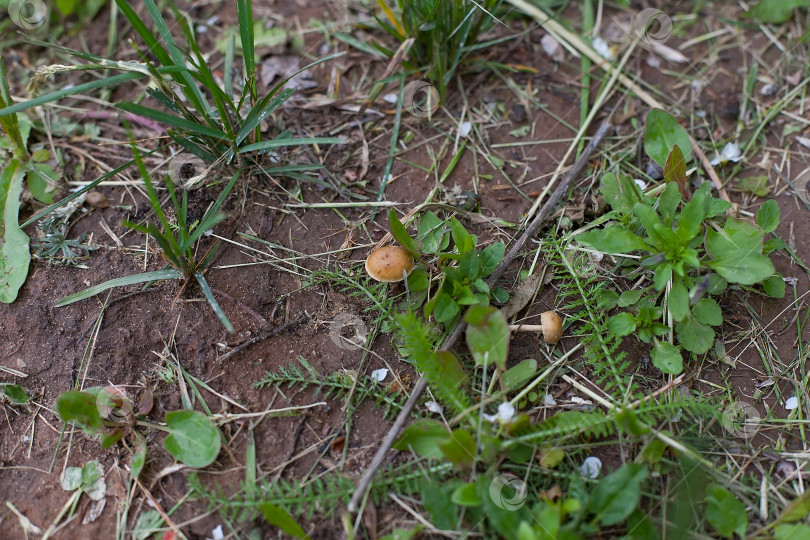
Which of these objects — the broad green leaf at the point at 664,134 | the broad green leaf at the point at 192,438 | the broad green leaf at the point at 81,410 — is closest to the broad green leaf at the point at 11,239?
the broad green leaf at the point at 81,410

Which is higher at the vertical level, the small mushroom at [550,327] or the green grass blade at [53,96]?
the green grass blade at [53,96]

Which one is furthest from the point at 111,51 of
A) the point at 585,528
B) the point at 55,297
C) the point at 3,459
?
the point at 585,528

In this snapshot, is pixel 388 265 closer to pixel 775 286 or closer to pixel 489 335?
pixel 489 335

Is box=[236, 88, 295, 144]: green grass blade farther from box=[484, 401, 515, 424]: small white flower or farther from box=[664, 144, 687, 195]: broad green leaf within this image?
box=[664, 144, 687, 195]: broad green leaf

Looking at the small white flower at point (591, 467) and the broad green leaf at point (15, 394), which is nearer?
the small white flower at point (591, 467)

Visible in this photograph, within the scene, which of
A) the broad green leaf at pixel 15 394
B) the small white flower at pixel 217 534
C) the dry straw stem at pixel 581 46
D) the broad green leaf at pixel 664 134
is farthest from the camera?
the dry straw stem at pixel 581 46

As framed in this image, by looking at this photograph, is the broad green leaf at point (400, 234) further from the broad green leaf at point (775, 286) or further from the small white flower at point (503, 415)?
the broad green leaf at point (775, 286)

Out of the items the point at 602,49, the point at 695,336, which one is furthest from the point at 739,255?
the point at 602,49
